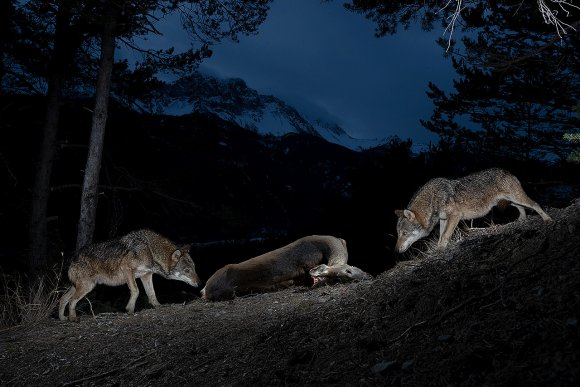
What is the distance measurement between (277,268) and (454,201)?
12.0 ft

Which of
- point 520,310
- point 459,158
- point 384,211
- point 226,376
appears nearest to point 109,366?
point 226,376

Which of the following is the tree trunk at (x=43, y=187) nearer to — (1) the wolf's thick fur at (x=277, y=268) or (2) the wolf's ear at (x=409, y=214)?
(1) the wolf's thick fur at (x=277, y=268)

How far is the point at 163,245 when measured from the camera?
9.60 m

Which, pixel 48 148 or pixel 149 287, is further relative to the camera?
pixel 48 148

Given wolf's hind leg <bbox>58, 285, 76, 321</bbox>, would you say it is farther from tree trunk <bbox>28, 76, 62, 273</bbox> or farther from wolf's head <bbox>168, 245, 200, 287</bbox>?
tree trunk <bbox>28, 76, 62, 273</bbox>

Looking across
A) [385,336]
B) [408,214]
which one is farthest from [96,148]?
[385,336]

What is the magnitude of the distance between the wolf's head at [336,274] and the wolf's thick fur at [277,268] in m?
0.19

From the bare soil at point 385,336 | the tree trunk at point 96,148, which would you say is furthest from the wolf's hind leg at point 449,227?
the tree trunk at point 96,148

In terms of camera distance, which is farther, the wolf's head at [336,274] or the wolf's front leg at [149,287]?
the wolf's front leg at [149,287]

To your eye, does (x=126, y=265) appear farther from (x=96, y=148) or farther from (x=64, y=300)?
(x=96, y=148)

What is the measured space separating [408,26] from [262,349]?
445 inches

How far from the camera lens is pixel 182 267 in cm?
971

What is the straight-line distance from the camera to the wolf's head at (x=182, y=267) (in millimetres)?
9625

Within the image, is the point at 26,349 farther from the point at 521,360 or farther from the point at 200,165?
the point at 200,165
